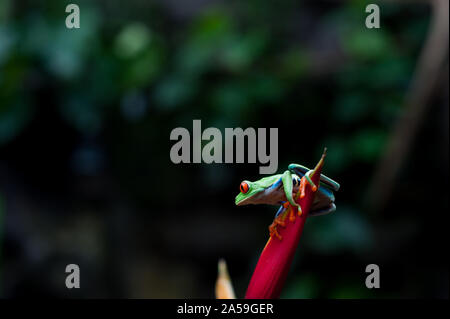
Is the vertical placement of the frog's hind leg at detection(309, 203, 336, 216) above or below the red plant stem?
above

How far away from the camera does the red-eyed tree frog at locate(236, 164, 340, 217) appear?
306 millimetres

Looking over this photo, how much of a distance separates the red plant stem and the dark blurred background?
112 cm

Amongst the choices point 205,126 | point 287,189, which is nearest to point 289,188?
point 287,189

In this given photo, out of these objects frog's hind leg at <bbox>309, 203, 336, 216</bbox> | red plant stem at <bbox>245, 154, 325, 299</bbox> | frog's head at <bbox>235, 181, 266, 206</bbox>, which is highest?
frog's head at <bbox>235, 181, 266, 206</bbox>

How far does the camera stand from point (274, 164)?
1.18ft

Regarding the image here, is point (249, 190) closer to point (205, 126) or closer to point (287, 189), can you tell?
point (287, 189)

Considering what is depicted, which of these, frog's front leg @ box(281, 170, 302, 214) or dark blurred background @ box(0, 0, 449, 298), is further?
dark blurred background @ box(0, 0, 449, 298)

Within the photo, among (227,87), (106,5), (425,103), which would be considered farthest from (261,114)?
(106,5)

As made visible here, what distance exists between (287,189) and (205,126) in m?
1.22

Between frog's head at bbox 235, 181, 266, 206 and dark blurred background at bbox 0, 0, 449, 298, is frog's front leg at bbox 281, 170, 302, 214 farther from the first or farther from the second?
dark blurred background at bbox 0, 0, 449, 298

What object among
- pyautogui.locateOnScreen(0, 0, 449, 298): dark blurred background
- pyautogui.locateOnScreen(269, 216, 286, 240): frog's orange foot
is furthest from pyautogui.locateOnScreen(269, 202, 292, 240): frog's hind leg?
pyautogui.locateOnScreen(0, 0, 449, 298): dark blurred background

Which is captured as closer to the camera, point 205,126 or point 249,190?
point 249,190

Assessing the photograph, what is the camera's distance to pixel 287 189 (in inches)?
11.7

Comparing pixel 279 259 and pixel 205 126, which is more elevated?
pixel 205 126
